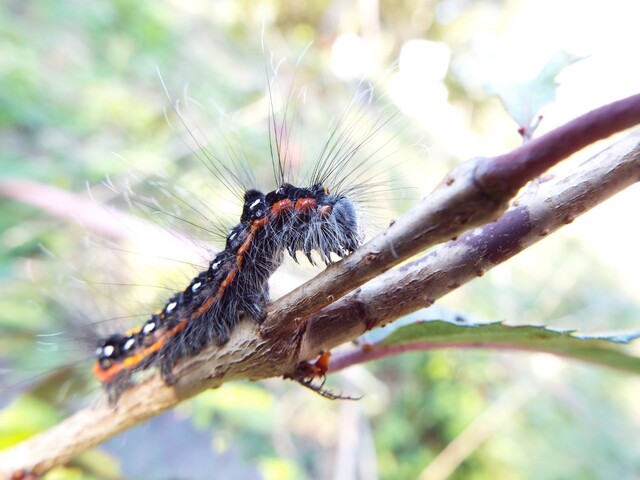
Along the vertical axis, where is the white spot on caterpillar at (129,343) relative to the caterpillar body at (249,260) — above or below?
above

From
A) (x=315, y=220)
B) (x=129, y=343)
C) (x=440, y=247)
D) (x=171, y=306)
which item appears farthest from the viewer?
(x=129, y=343)

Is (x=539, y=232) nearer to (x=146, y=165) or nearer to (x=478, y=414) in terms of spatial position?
(x=146, y=165)

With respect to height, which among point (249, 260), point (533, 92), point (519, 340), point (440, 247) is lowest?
point (519, 340)

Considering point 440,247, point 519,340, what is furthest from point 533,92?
point 519,340

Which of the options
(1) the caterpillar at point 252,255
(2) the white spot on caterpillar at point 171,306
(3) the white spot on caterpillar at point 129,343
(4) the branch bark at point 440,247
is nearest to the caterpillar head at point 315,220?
(1) the caterpillar at point 252,255

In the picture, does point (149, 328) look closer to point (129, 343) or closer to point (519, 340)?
point (129, 343)

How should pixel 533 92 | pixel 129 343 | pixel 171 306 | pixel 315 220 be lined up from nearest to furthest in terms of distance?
pixel 533 92
pixel 315 220
pixel 171 306
pixel 129 343

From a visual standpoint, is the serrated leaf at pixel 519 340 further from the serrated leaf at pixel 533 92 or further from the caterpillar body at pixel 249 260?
the serrated leaf at pixel 533 92

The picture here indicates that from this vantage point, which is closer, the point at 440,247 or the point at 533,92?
the point at 440,247
